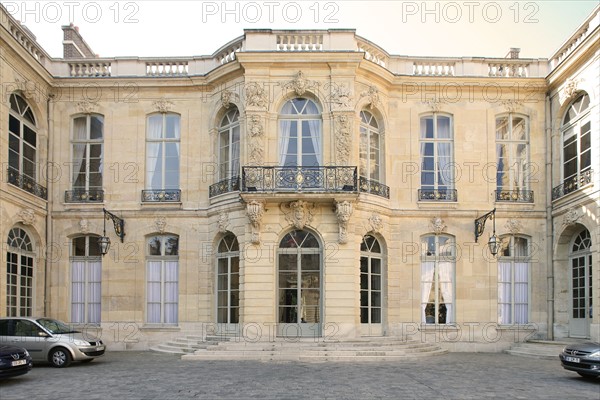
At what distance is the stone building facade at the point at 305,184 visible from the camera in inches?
676

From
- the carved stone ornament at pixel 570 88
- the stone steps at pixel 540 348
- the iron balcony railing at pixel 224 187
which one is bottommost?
the stone steps at pixel 540 348

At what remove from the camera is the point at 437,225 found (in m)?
18.6

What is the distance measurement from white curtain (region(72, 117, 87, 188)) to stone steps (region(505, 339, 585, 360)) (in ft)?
41.1

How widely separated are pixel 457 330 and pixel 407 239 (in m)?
2.76

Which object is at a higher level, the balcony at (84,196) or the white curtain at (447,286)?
the balcony at (84,196)

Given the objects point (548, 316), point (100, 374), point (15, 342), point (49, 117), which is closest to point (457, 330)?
point (548, 316)

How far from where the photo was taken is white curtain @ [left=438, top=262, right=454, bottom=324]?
61.5 feet

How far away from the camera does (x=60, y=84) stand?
19.0 meters

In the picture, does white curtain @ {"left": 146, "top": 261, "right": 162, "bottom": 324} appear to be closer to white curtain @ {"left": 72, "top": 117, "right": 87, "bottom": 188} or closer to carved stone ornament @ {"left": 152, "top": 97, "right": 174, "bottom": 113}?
white curtain @ {"left": 72, "top": 117, "right": 87, "bottom": 188}

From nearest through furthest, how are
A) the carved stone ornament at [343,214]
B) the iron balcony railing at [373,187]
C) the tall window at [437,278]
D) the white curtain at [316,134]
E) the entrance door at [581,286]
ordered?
the carved stone ornament at [343,214], the entrance door at [581,286], the white curtain at [316,134], the iron balcony railing at [373,187], the tall window at [437,278]

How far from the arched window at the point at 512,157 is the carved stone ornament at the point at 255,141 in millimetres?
6738

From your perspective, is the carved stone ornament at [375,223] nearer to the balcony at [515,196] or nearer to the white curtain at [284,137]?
the white curtain at [284,137]

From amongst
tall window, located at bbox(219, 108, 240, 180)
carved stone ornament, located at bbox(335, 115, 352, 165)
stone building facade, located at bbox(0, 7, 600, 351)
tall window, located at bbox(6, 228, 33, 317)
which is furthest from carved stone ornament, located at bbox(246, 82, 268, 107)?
tall window, located at bbox(6, 228, 33, 317)

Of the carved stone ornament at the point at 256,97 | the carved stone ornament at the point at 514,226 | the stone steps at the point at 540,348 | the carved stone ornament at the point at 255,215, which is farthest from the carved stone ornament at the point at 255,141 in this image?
the stone steps at the point at 540,348
